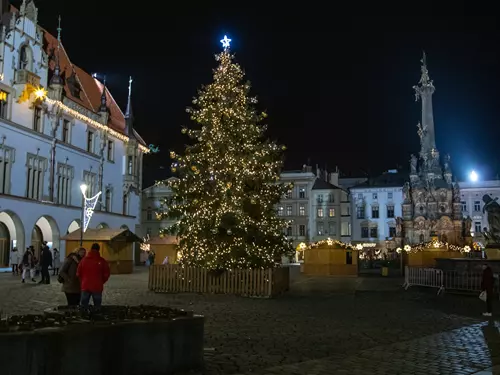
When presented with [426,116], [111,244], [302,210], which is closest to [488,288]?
[111,244]

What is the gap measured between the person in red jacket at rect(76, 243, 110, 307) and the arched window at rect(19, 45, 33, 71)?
100 feet

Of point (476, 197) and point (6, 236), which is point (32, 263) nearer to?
point (6, 236)

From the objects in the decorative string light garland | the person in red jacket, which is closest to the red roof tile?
the decorative string light garland

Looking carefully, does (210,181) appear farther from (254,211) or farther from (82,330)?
(82,330)

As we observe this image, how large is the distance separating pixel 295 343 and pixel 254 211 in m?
12.3

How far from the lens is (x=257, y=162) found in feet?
72.5

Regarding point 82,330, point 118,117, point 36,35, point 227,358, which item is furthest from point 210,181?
point 118,117

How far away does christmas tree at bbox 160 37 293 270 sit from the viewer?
69.6ft

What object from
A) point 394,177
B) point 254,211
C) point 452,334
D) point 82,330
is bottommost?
point 452,334

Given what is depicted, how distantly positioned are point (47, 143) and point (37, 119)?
74.6 inches

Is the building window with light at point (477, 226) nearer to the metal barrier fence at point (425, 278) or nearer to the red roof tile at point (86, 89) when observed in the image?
the red roof tile at point (86, 89)

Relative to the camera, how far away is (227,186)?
21500 millimetres

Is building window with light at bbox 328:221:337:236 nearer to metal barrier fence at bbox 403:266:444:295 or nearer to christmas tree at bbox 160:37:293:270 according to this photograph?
metal barrier fence at bbox 403:266:444:295

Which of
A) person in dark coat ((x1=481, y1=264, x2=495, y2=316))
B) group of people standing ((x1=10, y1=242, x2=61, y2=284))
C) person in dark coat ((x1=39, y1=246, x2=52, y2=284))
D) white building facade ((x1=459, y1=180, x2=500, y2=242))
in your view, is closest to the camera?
Result: person in dark coat ((x1=481, y1=264, x2=495, y2=316))
